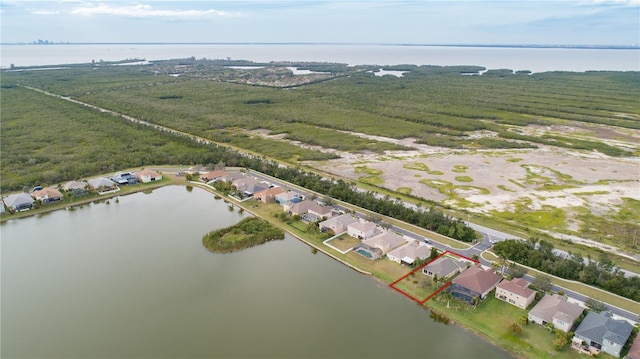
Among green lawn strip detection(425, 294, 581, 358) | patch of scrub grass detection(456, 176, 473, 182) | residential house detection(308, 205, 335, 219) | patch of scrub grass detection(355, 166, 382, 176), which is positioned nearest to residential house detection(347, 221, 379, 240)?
residential house detection(308, 205, 335, 219)

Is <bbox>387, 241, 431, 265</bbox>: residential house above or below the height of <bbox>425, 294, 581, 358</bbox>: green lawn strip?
above

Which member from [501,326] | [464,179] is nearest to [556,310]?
[501,326]

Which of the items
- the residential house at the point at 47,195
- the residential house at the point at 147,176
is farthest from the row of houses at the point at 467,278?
the residential house at the point at 47,195

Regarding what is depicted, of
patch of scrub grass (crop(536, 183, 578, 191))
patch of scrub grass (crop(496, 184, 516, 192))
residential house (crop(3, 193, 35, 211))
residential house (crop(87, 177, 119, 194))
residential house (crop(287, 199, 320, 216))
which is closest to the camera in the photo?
residential house (crop(287, 199, 320, 216))

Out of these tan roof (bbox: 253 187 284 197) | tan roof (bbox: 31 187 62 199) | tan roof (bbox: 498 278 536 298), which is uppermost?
tan roof (bbox: 31 187 62 199)

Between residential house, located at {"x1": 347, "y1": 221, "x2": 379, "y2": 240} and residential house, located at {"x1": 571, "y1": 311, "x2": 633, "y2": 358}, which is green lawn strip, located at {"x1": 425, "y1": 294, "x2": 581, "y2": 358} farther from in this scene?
residential house, located at {"x1": 347, "y1": 221, "x2": 379, "y2": 240}

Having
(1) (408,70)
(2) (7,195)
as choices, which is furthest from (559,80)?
(2) (7,195)
